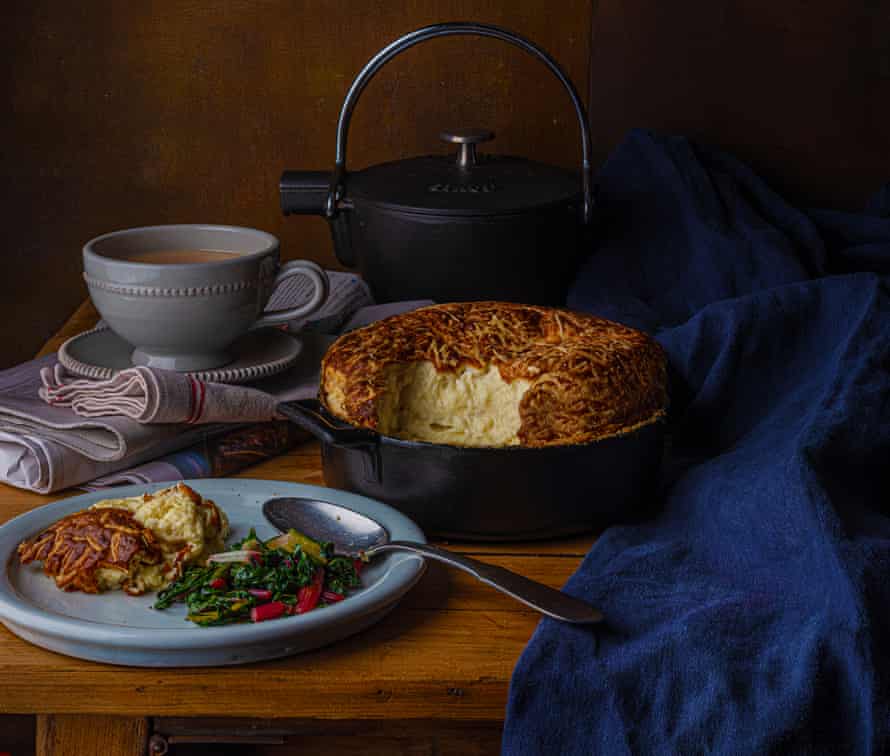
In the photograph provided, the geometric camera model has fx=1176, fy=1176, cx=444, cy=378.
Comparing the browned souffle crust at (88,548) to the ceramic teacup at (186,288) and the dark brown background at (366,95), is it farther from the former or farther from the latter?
the dark brown background at (366,95)

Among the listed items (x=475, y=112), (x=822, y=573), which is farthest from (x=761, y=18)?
(x=822, y=573)

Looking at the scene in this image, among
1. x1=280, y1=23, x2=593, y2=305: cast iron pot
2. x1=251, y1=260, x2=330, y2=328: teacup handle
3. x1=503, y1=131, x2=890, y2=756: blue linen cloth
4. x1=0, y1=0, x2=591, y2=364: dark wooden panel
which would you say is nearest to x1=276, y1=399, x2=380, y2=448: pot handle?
x1=503, y1=131, x2=890, y2=756: blue linen cloth

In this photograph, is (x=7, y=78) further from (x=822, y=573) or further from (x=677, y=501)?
(x=822, y=573)

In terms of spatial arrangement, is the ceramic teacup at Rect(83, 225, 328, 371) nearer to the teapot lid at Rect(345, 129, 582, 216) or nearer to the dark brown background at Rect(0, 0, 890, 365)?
the teapot lid at Rect(345, 129, 582, 216)

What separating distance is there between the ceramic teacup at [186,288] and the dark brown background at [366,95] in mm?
631

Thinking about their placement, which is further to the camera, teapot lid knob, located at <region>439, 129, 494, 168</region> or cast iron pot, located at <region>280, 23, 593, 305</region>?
teapot lid knob, located at <region>439, 129, 494, 168</region>

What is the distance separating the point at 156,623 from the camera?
0.83 meters

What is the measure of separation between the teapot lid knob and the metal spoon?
74 cm

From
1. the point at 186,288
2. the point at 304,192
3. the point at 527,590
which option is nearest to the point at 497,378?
the point at 527,590

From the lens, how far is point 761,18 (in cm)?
185

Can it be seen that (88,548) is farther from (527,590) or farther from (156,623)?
(527,590)

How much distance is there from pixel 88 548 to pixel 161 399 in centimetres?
27

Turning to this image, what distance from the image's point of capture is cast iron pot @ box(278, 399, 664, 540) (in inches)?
37.8

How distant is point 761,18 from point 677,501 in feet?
3.53
